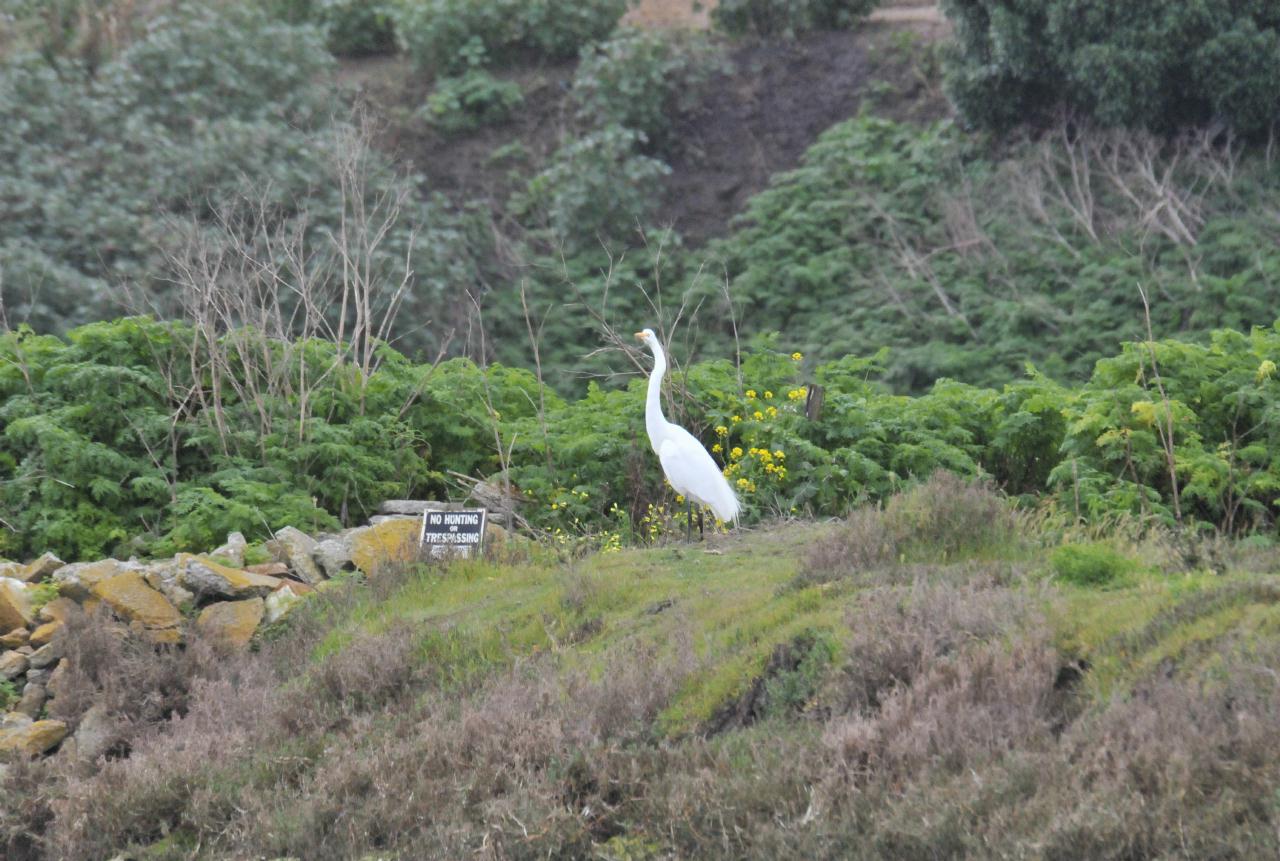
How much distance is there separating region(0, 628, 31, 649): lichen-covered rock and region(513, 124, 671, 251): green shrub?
1433cm

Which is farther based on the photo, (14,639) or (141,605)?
(141,605)

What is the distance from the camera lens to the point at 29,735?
352 inches

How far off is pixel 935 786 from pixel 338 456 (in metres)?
7.57

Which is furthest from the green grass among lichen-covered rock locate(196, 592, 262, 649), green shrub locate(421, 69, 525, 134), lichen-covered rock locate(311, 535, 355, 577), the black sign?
green shrub locate(421, 69, 525, 134)

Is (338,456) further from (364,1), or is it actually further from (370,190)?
(364,1)

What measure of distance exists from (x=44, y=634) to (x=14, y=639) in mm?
207

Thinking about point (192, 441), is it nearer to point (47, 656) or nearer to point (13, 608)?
point (13, 608)

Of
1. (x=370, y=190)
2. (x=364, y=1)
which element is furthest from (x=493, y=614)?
(x=364, y=1)

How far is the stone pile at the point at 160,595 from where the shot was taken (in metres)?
9.60

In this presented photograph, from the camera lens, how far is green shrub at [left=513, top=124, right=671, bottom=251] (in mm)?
24031

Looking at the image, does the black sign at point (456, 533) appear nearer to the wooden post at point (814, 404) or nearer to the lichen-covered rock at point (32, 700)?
the lichen-covered rock at point (32, 700)

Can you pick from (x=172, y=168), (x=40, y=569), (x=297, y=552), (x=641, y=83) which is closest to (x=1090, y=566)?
(x=297, y=552)

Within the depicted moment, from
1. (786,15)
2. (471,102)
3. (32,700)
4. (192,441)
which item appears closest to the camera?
(32,700)

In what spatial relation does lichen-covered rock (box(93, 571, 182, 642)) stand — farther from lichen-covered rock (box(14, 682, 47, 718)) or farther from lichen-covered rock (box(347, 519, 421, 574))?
lichen-covered rock (box(347, 519, 421, 574))
